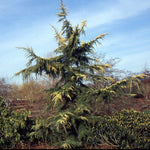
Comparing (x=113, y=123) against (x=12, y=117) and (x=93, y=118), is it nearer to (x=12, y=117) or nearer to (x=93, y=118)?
(x=93, y=118)

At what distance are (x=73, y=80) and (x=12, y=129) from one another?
126 inches

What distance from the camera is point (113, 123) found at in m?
6.61

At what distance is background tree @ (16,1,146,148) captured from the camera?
21.2 feet

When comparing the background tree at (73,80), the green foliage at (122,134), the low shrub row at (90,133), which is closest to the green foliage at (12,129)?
the low shrub row at (90,133)

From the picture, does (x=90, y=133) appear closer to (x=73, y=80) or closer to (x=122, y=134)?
(x=122, y=134)

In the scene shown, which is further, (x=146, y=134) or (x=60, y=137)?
(x=60, y=137)

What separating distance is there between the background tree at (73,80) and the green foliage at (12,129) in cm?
117

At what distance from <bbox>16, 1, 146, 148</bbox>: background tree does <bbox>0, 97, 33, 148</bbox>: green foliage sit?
3.82ft

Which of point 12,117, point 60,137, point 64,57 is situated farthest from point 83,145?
point 64,57

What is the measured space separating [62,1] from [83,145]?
244 inches

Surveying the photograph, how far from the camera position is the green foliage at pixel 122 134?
5.72 meters

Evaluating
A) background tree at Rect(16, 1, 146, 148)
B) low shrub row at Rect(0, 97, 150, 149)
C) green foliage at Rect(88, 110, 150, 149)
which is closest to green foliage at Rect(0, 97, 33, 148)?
low shrub row at Rect(0, 97, 150, 149)

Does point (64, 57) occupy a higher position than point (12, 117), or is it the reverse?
point (64, 57)

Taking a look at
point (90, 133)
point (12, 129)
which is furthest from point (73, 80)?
point (12, 129)
